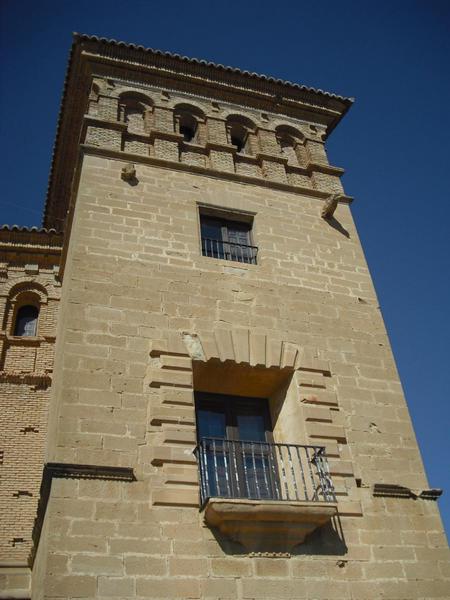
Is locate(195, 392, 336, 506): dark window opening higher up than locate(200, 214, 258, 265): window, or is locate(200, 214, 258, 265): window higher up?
locate(200, 214, 258, 265): window

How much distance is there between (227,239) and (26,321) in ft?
16.7

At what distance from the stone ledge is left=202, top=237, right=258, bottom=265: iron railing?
4.00 m

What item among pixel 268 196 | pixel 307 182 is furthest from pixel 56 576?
pixel 307 182

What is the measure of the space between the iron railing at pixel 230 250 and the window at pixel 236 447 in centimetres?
223

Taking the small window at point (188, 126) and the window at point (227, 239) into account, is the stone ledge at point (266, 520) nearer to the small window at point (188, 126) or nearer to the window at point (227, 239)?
the window at point (227, 239)

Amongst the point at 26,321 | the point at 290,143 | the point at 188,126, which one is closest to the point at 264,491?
the point at 26,321

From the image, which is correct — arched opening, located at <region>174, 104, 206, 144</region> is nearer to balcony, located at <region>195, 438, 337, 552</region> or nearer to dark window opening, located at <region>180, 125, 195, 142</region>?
dark window opening, located at <region>180, 125, 195, 142</region>

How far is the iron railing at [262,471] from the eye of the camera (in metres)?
6.66

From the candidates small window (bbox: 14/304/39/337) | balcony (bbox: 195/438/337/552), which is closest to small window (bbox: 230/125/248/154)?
small window (bbox: 14/304/39/337)

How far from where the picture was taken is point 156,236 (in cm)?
877

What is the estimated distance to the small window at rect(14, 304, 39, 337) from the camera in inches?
477

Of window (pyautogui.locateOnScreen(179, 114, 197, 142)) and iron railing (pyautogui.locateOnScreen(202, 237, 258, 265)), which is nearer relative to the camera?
iron railing (pyautogui.locateOnScreen(202, 237, 258, 265))

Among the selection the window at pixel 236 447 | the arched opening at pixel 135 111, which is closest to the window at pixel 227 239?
A: the window at pixel 236 447

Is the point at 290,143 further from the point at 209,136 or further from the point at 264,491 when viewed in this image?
the point at 264,491
